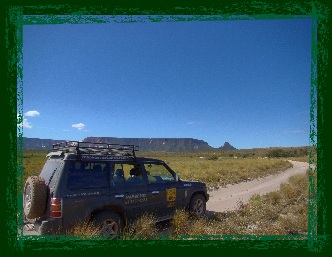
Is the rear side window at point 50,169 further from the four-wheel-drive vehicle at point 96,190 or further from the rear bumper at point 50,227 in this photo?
the rear bumper at point 50,227

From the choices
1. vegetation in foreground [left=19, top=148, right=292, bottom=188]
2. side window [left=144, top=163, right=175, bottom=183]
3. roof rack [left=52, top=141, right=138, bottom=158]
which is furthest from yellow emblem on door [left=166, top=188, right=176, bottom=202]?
vegetation in foreground [left=19, top=148, right=292, bottom=188]

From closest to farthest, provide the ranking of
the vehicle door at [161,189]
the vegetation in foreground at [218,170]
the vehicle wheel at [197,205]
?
1. the vehicle door at [161,189]
2. the vehicle wheel at [197,205]
3. the vegetation in foreground at [218,170]

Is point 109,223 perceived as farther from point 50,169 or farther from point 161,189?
point 161,189

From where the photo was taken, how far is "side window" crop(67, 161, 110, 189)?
539 cm

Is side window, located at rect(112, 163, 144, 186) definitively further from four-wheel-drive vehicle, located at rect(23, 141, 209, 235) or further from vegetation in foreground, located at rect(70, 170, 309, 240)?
vegetation in foreground, located at rect(70, 170, 309, 240)

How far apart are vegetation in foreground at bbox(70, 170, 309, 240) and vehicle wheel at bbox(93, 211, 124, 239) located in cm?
16

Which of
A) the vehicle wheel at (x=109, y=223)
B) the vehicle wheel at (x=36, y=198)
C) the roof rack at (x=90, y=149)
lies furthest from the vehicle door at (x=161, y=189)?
the vehicle wheel at (x=36, y=198)

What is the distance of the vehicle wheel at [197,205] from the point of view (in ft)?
26.0

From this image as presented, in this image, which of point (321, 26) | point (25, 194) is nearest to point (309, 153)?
point (321, 26)

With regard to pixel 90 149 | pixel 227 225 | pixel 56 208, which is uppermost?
pixel 90 149

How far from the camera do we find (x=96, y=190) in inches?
221

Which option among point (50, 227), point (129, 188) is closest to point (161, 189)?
point (129, 188)

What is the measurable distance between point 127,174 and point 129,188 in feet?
1.21

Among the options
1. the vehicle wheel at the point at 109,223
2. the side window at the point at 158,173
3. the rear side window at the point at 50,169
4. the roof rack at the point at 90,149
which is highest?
the roof rack at the point at 90,149
